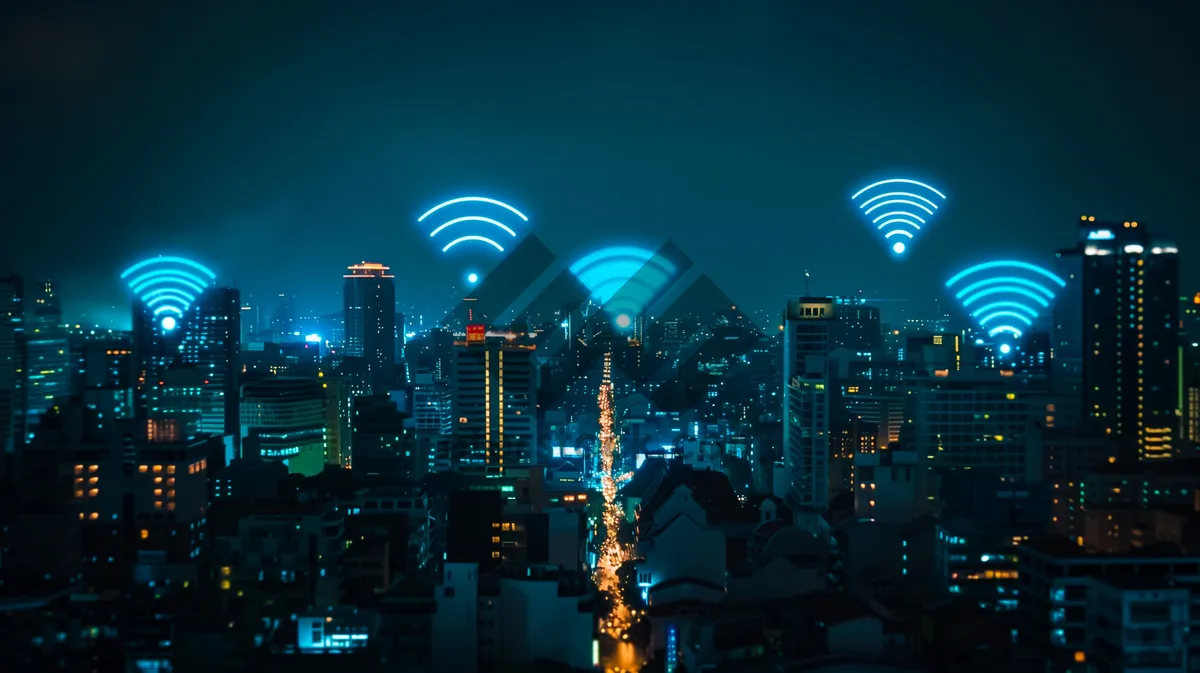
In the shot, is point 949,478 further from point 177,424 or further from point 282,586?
point 177,424

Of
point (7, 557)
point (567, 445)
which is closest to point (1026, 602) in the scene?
point (7, 557)

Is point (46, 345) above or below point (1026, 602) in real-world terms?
above

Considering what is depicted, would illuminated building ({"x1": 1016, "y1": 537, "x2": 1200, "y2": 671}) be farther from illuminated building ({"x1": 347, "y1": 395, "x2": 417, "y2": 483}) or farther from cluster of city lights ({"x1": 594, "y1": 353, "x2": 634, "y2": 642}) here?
illuminated building ({"x1": 347, "y1": 395, "x2": 417, "y2": 483})

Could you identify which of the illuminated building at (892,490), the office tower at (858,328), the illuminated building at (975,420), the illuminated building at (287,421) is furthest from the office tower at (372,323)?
the illuminated building at (892,490)

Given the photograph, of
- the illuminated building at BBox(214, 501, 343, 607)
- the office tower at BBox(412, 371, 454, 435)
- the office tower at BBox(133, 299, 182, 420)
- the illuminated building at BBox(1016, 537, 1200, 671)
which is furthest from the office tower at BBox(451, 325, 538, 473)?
the illuminated building at BBox(1016, 537, 1200, 671)

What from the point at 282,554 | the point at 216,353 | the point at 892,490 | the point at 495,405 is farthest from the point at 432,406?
the point at 282,554

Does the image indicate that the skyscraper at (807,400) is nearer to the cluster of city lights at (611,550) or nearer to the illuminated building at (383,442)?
the cluster of city lights at (611,550)
